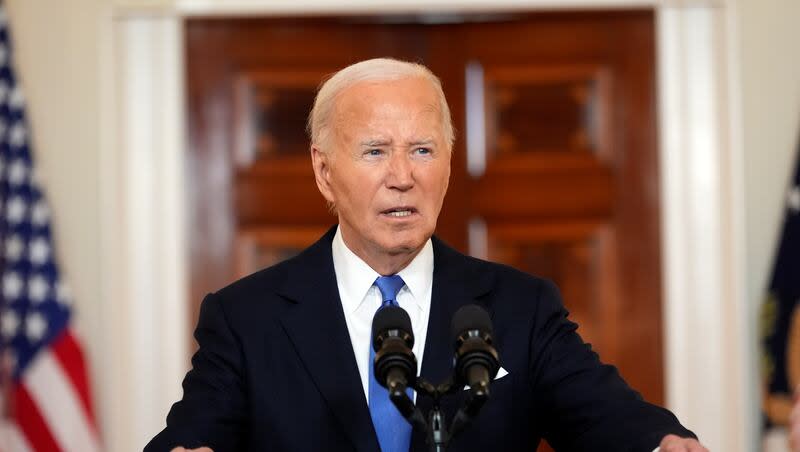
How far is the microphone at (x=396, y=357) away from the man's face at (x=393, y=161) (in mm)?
514

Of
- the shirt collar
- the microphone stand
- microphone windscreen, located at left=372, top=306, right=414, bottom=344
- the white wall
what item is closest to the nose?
the shirt collar

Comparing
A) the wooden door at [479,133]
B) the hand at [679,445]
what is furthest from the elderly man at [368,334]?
the wooden door at [479,133]

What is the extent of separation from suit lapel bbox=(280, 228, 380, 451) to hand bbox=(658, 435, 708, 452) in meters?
0.56

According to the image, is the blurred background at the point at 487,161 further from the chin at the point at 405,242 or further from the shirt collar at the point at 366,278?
the chin at the point at 405,242

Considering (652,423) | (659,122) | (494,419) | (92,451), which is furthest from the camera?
(659,122)

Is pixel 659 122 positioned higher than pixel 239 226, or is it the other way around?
pixel 659 122

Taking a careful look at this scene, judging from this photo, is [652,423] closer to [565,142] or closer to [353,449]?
[353,449]

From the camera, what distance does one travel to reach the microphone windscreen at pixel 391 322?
1858 mm

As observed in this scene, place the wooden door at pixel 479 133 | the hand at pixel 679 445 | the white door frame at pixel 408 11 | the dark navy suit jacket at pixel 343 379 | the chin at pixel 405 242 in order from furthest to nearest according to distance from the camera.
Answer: the wooden door at pixel 479 133 → the white door frame at pixel 408 11 → the chin at pixel 405 242 → the dark navy suit jacket at pixel 343 379 → the hand at pixel 679 445

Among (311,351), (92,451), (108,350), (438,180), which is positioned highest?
(438,180)

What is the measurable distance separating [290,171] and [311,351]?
8.08 ft

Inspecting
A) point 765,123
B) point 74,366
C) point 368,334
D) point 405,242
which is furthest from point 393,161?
point 765,123

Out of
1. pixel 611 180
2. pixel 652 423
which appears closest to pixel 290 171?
pixel 611 180

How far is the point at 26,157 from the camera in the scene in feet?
14.6
